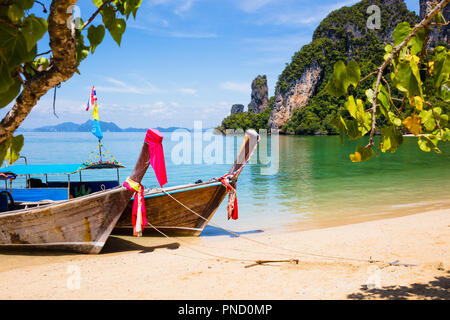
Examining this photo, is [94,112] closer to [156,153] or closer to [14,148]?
[156,153]

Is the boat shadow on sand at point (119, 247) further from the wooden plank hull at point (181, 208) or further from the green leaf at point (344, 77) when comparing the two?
the green leaf at point (344, 77)

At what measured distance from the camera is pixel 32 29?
120 cm

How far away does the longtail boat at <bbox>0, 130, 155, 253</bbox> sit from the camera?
648 centimetres

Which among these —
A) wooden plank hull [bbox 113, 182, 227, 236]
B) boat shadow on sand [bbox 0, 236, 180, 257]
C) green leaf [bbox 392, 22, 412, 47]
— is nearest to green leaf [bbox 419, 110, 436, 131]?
green leaf [bbox 392, 22, 412, 47]

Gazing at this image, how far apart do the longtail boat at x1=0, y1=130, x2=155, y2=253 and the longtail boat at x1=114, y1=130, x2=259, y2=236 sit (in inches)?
35.8

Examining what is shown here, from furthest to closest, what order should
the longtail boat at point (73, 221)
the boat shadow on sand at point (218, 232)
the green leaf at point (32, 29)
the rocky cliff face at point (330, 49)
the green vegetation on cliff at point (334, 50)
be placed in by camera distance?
the rocky cliff face at point (330, 49) → the green vegetation on cliff at point (334, 50) → the boat shadow on sand at point (218, 232) → the longtail boat at point (73, 221) → the green leaf at point (32, 29)

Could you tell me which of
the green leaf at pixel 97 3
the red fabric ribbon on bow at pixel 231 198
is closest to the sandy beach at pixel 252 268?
the red fabric ribbon on bow at pixel 231 198

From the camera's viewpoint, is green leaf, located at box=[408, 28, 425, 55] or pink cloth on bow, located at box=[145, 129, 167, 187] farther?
pink cloth on bow, located at box=[145, 129, 167, 187]

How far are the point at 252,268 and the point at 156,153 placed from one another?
8.48 ft

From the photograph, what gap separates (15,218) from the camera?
6715mm

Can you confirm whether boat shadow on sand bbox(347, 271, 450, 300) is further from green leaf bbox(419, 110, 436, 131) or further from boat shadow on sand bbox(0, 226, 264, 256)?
boat shadow on sand bbox(0, 226, 264, 256)

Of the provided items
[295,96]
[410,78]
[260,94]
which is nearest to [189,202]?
[410,78]

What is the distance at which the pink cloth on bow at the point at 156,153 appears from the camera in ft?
19.7
